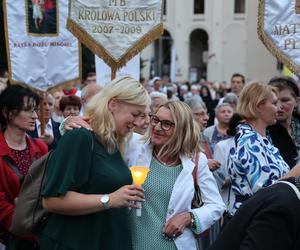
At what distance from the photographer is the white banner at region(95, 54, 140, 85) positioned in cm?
603

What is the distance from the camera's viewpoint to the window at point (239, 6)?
5716 centimetres

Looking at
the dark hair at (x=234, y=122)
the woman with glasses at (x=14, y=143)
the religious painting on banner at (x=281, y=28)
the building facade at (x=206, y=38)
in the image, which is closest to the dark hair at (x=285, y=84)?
the religious painting on banner at (x=281, y=28)

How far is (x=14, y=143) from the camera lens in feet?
13.5

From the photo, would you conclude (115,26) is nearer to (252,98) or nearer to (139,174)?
(252,98)

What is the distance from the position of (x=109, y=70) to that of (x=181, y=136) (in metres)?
2.79

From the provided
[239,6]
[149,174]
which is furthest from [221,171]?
[239,6]

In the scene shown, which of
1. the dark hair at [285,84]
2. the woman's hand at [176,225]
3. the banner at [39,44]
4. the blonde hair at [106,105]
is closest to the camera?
the blonde hair at [106,105]

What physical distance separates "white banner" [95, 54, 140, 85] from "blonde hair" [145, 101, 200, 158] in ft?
8.41

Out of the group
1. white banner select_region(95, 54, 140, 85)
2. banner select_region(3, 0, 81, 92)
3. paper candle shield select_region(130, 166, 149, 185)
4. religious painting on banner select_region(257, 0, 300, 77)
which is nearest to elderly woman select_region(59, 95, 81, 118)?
banner select_region(3, 0, 81, 92)

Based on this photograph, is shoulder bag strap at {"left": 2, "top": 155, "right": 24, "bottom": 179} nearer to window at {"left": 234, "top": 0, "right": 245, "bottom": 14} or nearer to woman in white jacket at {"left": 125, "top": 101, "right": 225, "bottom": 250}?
woman in white jacket at {"left": 125, "top": 101, "right": 225, "bottom": 250}

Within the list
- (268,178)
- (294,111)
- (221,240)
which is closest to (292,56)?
(294,111)

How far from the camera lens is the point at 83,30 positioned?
565 cm

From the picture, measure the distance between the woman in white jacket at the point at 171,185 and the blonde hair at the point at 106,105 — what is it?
0.36 m

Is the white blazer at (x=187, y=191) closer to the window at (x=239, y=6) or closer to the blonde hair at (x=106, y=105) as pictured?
the blonde hair at (x=106, y=105)
